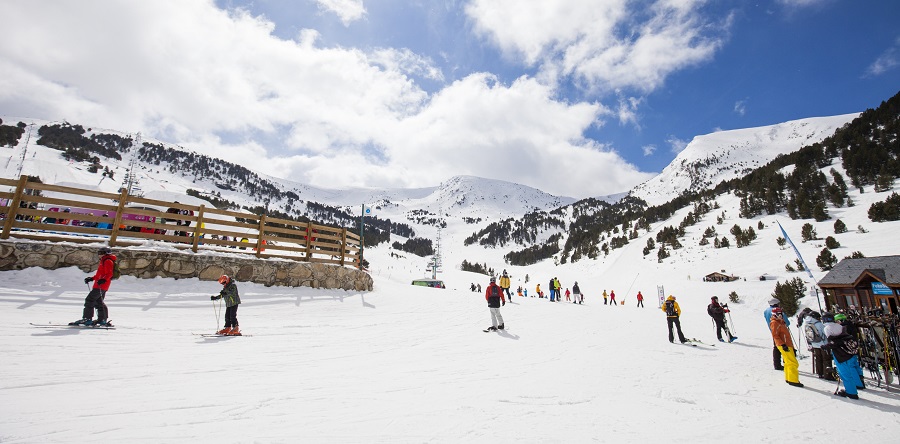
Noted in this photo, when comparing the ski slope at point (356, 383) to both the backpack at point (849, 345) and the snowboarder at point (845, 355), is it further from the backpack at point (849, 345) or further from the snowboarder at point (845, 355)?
the backpack at point (849, 345)

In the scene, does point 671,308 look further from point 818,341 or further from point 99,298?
point 99,298

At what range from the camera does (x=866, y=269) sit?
828 inches

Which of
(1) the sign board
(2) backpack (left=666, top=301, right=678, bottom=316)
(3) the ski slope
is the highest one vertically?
(1) the sign board

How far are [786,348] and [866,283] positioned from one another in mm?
22772

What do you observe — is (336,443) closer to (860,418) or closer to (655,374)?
(655,374)

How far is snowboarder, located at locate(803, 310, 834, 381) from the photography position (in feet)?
24.3

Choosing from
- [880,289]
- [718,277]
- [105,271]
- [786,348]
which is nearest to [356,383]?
[105,271]

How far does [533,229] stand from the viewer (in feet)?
563

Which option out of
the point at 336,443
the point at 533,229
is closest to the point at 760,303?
the point at 336,443

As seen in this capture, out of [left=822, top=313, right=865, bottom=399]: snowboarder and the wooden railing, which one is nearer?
[left=822, top=313, right=865, bottom=399]: snowboarder

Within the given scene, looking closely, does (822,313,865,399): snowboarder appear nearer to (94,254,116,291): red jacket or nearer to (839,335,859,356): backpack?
(839,335,859,356): backpack

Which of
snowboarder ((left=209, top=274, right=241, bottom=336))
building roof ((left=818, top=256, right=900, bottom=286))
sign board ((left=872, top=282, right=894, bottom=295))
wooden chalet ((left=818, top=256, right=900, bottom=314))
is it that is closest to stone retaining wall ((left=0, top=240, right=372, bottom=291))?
snowboarder ((left=209, top=274, right=241, bottom=336))

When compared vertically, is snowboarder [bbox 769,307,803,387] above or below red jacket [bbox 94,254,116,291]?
below

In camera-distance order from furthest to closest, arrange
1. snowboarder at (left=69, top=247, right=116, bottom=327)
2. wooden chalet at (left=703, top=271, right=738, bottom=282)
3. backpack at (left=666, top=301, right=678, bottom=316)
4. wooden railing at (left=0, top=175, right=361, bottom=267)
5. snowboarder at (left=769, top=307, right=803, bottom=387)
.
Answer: wooden chalet at (left=703, top=271, right=738, bottom=282) → backpack at (left=666, top=301, right=678, bottom=316) → wooden railing at (left=0, top=175, right=361, bottom=267) → snowboarder at (left=69, top=247, right=116, bottom=327) → snowboarder at (left=769, top=307, right=803, bottom=387)
